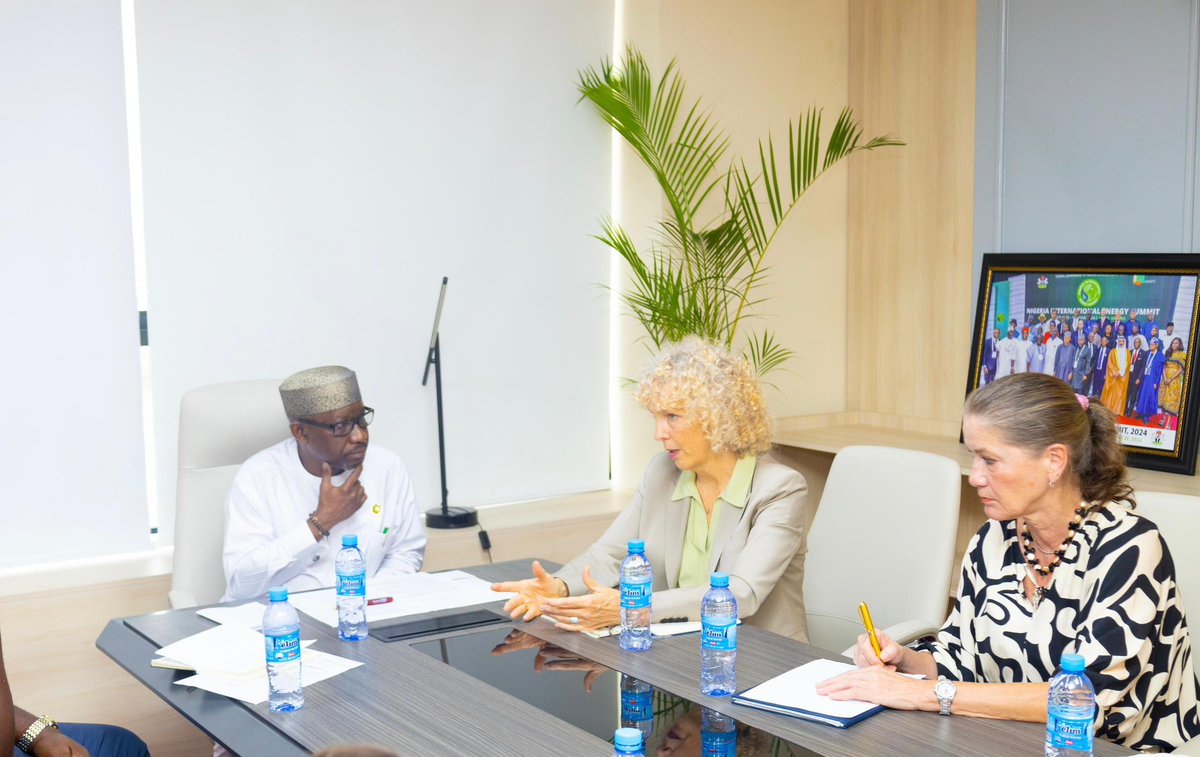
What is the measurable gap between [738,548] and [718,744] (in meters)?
0.93

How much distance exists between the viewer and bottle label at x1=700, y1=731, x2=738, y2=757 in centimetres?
174

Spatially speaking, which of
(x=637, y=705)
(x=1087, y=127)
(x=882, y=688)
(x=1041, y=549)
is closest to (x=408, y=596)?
(x=637, y=705)

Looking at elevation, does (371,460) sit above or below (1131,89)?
below

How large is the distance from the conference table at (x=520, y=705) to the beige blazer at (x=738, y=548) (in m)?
0.20

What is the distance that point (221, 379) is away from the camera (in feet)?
13.1

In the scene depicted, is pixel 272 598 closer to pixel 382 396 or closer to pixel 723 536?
pixel 723 536

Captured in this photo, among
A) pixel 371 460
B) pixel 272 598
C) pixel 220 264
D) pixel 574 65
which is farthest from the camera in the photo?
pixel 574 65

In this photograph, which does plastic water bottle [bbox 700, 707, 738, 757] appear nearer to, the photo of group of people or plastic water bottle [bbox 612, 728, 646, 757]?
plastic water bottle [bbox 612, 728, 646, 757]

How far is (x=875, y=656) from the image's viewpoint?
80.9 inches

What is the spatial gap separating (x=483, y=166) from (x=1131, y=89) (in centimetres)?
240

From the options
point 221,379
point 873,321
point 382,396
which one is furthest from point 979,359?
point 221,379

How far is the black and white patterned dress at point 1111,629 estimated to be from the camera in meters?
1.87

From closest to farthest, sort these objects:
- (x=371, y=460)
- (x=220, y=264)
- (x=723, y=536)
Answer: (x=723, y=536), (x=371, y=460), (x=220, y=264)

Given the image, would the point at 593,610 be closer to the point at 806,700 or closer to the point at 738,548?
the point at 738,548
